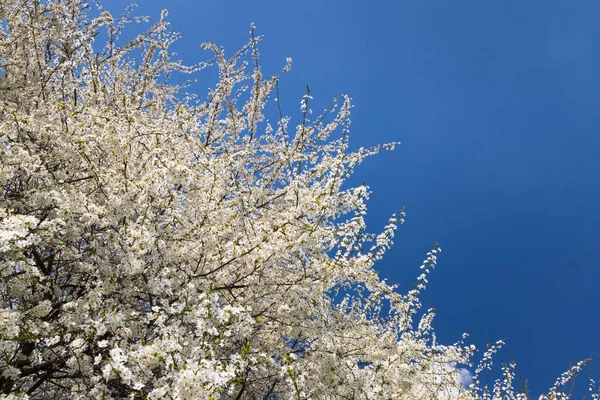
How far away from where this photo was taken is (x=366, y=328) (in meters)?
6.64

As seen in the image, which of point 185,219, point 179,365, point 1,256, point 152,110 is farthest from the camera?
point 152,110

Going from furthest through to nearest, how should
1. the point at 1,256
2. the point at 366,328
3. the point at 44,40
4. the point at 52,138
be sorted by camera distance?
1. the point at 44,40
2. the point at 366,328
3. the point at 52,138
4. the point at 1,256

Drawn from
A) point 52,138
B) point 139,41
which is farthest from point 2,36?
point 52,138

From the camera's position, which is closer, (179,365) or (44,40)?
(179,365)

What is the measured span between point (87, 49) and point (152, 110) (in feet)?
5.13

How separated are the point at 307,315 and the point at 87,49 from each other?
5066 mm

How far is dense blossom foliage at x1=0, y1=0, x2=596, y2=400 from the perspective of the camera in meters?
4.05

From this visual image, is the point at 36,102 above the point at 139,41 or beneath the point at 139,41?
beneath

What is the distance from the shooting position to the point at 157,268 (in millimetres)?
4555

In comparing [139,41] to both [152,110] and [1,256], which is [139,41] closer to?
[152,110]

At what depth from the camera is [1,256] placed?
460cm

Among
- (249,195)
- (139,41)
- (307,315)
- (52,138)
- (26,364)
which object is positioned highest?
(139,41)

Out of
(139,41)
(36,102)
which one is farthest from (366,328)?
(139,41)

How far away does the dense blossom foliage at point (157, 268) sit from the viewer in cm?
405
